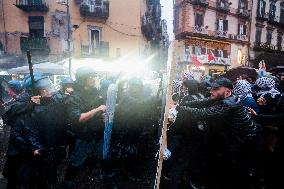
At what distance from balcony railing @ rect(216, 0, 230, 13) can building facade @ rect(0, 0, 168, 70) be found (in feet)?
37.1

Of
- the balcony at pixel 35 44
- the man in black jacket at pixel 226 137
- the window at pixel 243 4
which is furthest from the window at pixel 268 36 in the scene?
the man in black jacket at pixel 226 137

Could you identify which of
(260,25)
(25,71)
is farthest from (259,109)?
(260,25)

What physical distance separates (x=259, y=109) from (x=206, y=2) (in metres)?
30.2

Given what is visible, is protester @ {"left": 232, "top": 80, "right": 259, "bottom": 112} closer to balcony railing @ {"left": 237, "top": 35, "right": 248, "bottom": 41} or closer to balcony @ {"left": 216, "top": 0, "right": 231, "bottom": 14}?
balcony @ {"left": 216, "top": 0, "right": 231, "bottom": 14}

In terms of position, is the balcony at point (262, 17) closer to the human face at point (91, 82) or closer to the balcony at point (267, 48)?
the balcony at point (267, 48)

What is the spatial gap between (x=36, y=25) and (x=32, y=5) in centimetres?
158

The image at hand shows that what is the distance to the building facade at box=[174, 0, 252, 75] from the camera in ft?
105

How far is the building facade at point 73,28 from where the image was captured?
23.9 metres

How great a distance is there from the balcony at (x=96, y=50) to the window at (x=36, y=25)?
11.8 ft

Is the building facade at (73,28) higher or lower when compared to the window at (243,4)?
lower

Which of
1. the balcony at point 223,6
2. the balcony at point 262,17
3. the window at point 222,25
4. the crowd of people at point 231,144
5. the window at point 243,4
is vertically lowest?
the crowd of people at point 231,144

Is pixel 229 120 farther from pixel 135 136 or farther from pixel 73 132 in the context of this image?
pixel 73 132

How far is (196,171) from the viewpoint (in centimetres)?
403

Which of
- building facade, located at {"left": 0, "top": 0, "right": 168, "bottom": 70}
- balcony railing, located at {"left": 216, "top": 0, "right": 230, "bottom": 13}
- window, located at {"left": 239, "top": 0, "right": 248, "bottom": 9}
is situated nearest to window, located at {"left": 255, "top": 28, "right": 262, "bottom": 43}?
window, located at {"left": 239, "top": 0, "right": 248, "bottom": 9}
